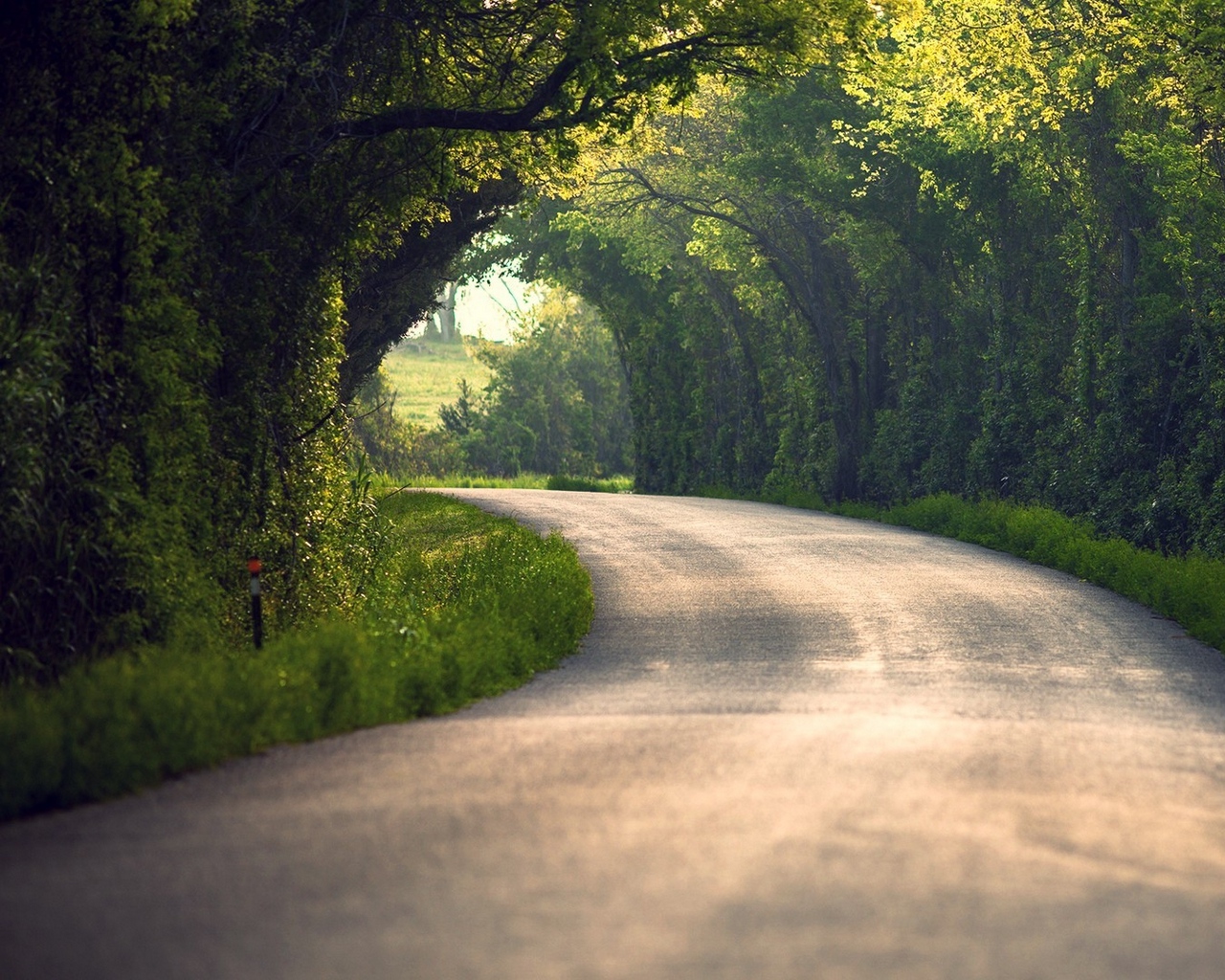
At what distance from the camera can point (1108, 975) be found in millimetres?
5504

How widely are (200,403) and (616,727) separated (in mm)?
5867

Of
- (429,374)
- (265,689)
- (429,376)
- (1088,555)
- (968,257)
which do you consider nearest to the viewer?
(265,689)

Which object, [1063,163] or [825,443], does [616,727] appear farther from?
[825,443]

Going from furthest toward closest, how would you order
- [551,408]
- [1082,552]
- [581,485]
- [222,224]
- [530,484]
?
[551,408] → [530,484] → [581,485] → [1082,552] → [222,224]

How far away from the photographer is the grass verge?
17953 mm

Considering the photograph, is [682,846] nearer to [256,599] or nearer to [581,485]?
[256,599]

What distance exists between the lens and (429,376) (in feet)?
422

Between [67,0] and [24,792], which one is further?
[67,0]

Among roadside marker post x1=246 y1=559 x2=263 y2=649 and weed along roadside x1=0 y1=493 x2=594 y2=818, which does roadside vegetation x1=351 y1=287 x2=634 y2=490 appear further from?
roadside marker post x1=246 y1=559 x2=263 y2=649

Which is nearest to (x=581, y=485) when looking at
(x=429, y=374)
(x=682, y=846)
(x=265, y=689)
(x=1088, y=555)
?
(x=1088, y=555)

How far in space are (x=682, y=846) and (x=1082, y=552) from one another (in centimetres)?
1675

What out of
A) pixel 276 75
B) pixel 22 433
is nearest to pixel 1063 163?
pixel 276 75

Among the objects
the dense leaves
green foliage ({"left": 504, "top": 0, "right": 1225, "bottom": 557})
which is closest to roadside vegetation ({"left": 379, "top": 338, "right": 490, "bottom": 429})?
green foliage ({"left": 504, "top": 0, "right": 1225, "bottom": 557})

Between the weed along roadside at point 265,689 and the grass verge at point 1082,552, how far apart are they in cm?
682
